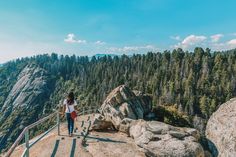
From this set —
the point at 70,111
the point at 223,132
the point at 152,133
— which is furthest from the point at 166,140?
the point at 70,111

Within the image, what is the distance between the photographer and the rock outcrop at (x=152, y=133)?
38.9ft

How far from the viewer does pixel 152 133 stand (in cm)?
1305

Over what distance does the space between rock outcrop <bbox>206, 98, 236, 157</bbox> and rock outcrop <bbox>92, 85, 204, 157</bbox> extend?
2.24ft

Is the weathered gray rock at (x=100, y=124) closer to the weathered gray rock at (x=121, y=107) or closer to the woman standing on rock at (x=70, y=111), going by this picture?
the weathered gray rock at (x=121, y=107)

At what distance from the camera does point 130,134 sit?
15.2 metres

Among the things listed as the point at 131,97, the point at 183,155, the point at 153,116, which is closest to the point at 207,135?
the point at 183,155

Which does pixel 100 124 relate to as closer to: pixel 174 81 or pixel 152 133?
pixel 152 133

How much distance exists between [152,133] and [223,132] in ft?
10.4

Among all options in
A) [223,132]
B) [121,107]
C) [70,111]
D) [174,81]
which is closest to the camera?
[223,132]

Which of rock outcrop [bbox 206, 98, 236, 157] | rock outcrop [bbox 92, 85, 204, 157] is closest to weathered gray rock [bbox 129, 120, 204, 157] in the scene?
rock outcrop [bbox 92, 85, 204, 157]

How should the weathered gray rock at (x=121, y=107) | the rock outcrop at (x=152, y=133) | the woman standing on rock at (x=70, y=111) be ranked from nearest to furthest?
the rock outcrop at (x=152, y=133) → the woman standing on rock at (x=70, y=111) → the weathered gray rock at (x=121, y=107)

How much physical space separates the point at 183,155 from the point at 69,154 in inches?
193

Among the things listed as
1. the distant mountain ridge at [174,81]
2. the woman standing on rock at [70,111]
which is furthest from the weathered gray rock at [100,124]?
the distant mountain ridge at [174,81]

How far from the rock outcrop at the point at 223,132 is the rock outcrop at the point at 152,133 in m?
0.68
